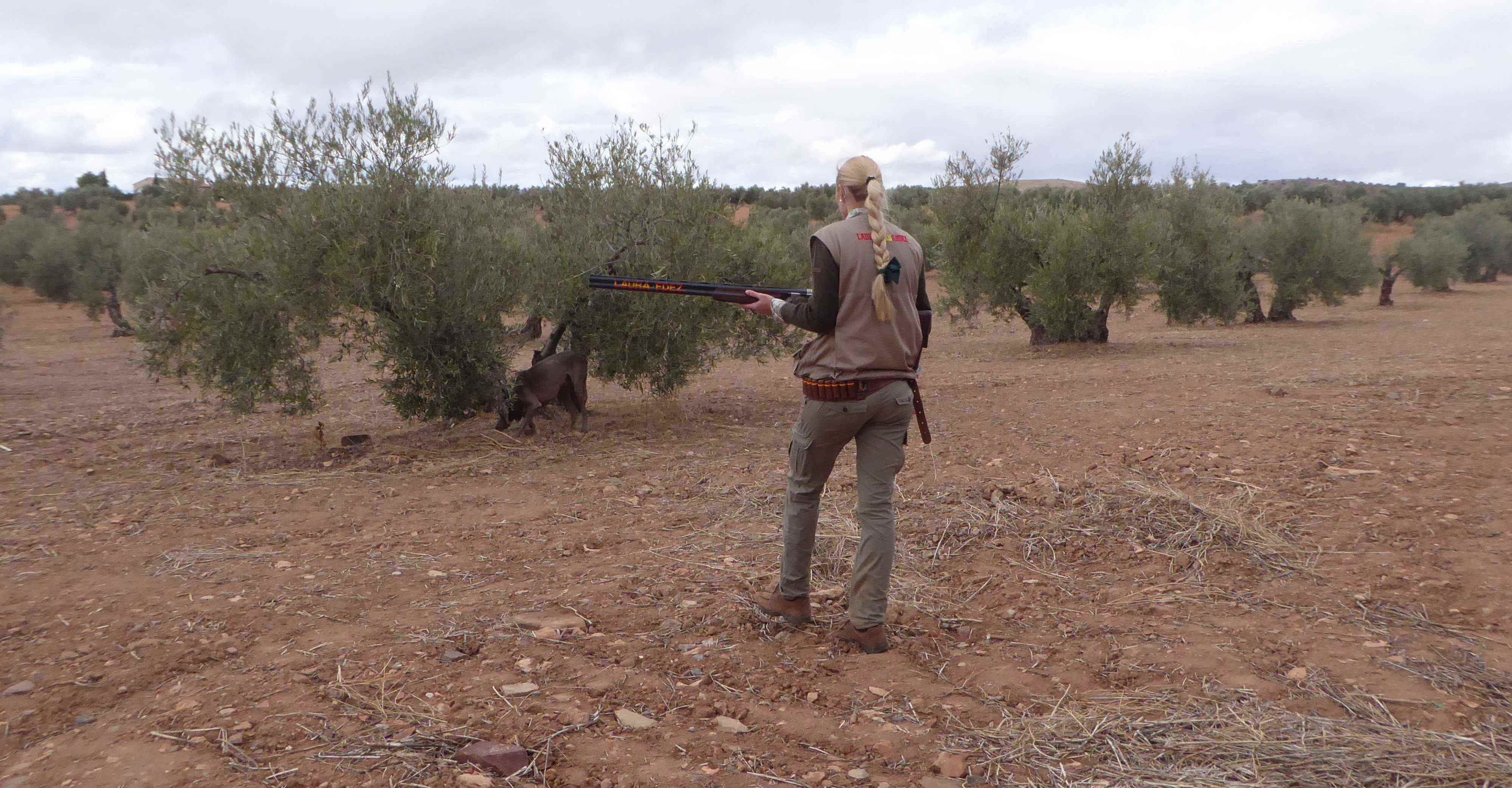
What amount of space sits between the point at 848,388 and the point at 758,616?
1239 mm

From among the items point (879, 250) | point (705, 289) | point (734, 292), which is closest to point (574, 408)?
point (705, 289)

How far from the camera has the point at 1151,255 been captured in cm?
1609

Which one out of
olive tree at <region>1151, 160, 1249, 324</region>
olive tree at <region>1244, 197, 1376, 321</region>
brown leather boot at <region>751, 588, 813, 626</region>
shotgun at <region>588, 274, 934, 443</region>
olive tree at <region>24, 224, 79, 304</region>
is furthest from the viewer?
olive tree at <region>24, 224, 79, 304</region>

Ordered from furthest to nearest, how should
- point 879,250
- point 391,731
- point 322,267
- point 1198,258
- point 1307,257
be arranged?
point 1307,257 < point 1198,258 < point 322,267 < point 879,250 < point 391,731

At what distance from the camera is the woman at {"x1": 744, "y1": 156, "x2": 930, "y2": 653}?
145 inches

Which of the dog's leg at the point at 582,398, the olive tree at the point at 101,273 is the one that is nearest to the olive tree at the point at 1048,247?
the dog's leg at the point at 582,398

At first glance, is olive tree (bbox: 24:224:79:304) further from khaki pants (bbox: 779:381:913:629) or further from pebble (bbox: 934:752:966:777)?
pebble (bbox: 934:752:966:777)

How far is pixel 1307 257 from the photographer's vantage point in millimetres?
20969

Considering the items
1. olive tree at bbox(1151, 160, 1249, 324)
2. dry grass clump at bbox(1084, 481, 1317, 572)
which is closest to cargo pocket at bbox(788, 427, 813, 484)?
dry grass clump at bbox(1084, 481, 1317, 572)

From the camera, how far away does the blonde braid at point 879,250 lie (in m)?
3.60

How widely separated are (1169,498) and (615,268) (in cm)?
569

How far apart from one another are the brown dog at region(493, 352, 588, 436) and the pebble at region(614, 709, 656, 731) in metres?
6.19

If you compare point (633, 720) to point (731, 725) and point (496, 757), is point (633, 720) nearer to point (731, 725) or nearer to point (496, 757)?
point (731, 725)

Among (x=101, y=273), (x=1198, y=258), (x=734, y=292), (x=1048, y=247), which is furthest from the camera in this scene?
(x=101, y=273)
